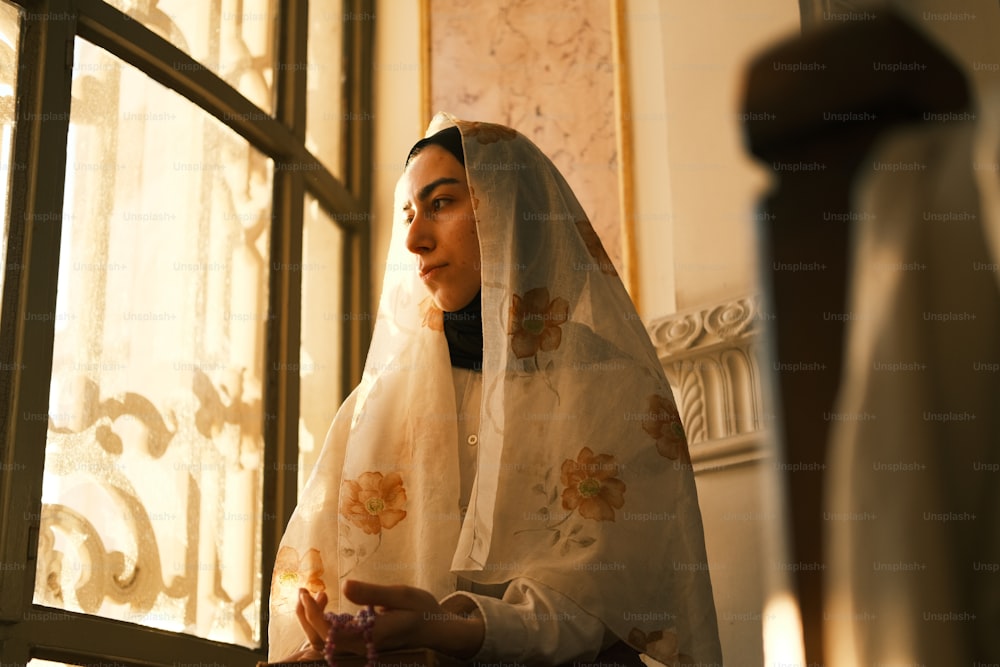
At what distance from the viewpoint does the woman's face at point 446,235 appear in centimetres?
295

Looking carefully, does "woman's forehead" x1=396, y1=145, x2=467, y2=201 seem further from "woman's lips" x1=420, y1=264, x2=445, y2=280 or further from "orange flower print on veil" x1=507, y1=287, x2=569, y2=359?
"orange flower print on veil" x1=507, y1=287, x2=569, y2=359

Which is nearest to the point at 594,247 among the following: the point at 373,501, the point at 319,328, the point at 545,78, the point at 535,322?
the point at 535,322

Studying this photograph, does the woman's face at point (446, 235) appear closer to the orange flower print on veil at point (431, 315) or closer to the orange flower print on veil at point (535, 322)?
the orange flower print on veil at point (431, 315)

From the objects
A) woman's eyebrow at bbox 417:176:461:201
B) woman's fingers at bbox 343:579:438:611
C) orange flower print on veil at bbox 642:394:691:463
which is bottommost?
woman's fingers at bbox 343:579:438:611

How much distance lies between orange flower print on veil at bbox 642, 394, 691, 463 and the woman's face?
0.53 metres

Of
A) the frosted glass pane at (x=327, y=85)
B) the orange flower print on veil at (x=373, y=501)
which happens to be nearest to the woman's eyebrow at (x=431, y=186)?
the orange flower print on veil at (x=373, y=501)

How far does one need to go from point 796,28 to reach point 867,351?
276cm

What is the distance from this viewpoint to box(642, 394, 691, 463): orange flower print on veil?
8.95ft

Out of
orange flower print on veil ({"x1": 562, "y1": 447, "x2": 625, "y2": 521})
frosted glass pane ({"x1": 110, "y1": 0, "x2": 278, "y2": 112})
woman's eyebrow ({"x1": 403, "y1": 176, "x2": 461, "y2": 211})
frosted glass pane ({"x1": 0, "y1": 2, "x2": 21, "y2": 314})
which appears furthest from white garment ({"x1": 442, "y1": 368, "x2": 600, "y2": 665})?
frosted glass pane ({"x1": 110, "y1": 0, "x2": 278, "y2": 112})

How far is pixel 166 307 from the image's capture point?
357 centimetres

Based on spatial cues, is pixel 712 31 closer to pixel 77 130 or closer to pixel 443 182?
pixel 443 182

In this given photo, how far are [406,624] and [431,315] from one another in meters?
1.00

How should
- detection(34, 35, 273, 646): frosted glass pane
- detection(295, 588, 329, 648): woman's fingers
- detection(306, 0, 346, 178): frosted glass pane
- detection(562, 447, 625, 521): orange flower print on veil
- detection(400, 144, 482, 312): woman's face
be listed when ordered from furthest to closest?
detection(306, 0, 346, 178): frosted glass pane → detection(34, 35, 273, 646): frosted glass pane → detection(400, 144, 482, 312): woman's face → detection(562, 447, 625, 521): orange flower print on veil → detection(295, 588, 329, 648): woman's fingers

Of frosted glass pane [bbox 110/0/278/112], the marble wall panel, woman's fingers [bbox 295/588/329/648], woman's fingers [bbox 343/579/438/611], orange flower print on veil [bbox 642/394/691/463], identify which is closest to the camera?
woman's fingers [bbox 343/579/438/611]
